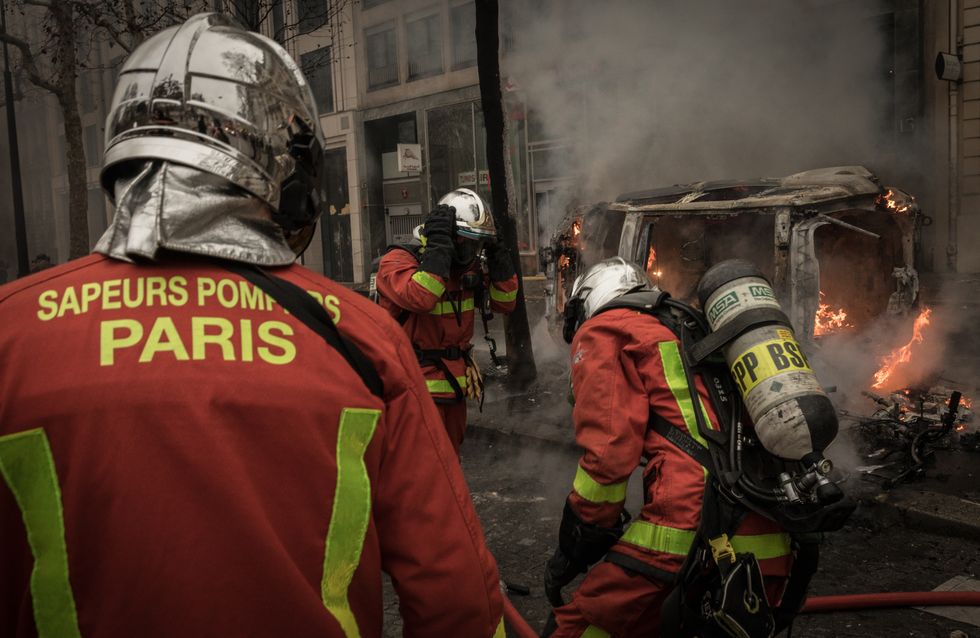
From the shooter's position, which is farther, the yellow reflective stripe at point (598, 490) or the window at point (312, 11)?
the window at point (312, 11)

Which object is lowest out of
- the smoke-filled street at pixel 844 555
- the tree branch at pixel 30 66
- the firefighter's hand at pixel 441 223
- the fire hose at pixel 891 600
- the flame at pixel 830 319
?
the smoke-filled street at pixel 844 555

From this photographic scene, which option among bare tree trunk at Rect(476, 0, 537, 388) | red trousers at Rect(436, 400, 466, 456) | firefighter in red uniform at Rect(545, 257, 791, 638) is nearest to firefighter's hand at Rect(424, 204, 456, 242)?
red trousers at Rect(436, 400, 466, 456)

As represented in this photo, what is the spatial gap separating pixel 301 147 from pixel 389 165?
69.9ft

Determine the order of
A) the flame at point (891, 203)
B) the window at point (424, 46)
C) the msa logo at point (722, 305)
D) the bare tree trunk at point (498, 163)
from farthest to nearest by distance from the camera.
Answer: the window at point (424, 46), the bare tree trunk at point (498, 163), the flame at point (891, 203), the msa logo at point (722, 305)

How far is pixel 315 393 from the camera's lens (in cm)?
118

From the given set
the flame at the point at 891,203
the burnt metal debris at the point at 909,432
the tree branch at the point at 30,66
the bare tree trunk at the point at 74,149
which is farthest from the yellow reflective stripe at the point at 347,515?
the tree branch at the point at 30,66

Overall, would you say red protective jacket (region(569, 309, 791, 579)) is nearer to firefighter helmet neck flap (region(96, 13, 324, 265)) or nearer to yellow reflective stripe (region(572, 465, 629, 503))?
yellow reflective stripe (region(572, 465, 629, 503))

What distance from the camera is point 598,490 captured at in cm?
243

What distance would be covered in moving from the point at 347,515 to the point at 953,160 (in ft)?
42.1

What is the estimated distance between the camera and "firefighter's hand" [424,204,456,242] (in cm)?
466

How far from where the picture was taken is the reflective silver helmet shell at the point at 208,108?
4.23ft

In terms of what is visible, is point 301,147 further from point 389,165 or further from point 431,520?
point 389,165

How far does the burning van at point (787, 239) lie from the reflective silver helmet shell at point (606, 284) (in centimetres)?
333

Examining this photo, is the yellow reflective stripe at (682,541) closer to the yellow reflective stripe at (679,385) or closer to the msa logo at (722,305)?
the yellow reflective stripe at (679,385)
